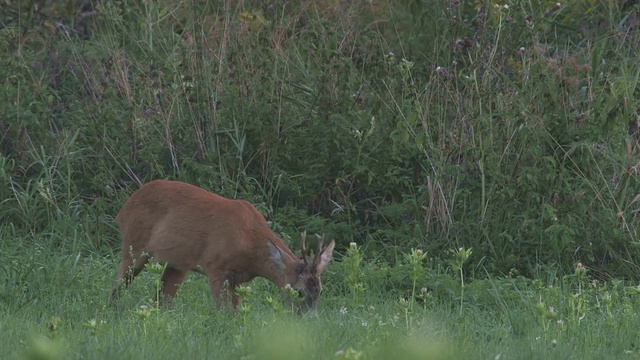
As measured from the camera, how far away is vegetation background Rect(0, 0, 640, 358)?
8008 mm

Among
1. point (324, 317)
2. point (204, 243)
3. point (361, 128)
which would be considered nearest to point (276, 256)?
point (204, 243)

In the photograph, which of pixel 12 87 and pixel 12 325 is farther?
pixel 12 87

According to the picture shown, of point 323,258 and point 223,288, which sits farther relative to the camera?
point 223,288

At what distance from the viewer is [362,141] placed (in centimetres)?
905

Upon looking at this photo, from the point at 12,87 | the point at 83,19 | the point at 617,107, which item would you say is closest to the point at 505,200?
the point at 617,107

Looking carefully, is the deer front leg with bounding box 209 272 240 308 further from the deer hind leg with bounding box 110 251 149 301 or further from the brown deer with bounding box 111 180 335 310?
the deer hind leg with bounding box 110 251 149 301

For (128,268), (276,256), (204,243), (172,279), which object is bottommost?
(172,279)

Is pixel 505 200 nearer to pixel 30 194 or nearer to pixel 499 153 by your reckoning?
pixel 499 153

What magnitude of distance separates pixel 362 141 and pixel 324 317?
2838 millimetres

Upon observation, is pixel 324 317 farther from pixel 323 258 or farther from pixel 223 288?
pixel 223 288

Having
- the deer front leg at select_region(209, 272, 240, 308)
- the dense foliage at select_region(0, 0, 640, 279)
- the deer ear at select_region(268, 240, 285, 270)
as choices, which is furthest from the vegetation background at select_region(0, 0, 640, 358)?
the deer ear at select_region(268, 240, 285, 270)

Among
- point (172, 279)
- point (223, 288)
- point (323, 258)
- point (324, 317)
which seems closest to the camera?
point (324, 317)

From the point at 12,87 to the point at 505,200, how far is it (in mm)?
4094

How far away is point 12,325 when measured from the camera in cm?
580
